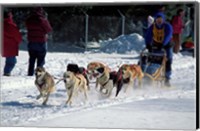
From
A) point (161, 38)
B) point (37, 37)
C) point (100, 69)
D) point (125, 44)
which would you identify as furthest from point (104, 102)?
point (37, 37)

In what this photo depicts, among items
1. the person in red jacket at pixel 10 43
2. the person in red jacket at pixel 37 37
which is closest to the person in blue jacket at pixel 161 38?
the person in red jacket at pixel 37 37

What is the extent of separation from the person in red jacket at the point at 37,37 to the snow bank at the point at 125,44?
67 cm

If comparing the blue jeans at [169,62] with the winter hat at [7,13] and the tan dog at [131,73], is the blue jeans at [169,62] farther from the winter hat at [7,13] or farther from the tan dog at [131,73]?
the winter hat at [7,13]

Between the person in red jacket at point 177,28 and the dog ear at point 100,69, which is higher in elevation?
the person in red jacket at point 177,28

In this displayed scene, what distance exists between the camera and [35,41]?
606 cm

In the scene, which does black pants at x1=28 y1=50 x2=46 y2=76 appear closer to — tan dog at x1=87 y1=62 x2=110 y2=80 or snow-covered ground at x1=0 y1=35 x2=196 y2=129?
snow-covered ground at x1=0 y1=35 x2=196 y2=129

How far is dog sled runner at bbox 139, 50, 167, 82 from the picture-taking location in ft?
18.7

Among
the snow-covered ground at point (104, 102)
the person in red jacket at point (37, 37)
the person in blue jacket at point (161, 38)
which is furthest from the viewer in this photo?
the person in red jacket at point (37, 37)

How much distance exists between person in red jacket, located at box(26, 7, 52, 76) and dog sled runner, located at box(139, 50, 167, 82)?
1088 millimetres

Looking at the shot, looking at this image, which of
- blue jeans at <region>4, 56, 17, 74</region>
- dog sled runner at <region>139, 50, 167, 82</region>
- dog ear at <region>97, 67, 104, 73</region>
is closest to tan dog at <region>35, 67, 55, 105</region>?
blue jeans at <region>4, 56, 17, 74</region>

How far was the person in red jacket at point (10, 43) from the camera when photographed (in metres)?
6.03

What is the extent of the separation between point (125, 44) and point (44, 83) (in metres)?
1.01

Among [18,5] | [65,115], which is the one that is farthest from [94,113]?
[18,5]

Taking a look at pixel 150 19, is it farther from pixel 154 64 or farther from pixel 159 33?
pixel 154 64
